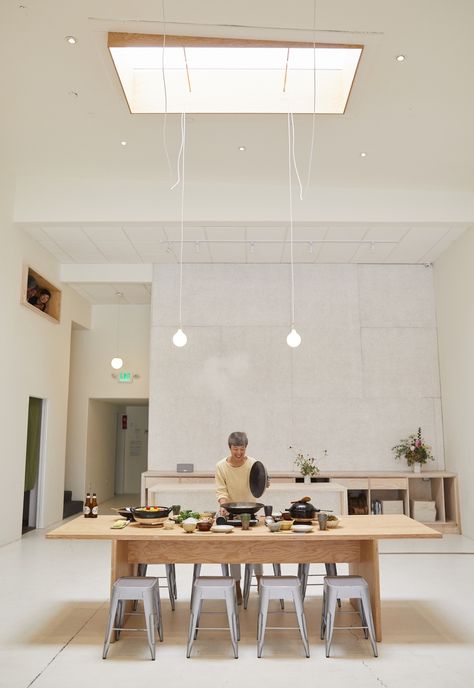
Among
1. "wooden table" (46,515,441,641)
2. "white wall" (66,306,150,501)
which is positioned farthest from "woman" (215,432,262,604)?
"white wall" (66,306,150,501)

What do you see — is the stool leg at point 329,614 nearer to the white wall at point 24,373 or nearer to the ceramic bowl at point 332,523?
the ceramic bowl at point 332,523

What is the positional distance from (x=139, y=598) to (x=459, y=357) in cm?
608

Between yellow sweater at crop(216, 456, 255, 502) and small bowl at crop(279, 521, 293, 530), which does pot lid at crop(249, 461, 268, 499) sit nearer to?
small bowl at crop(279, 521, 293, 530)

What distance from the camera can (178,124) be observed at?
586 cm

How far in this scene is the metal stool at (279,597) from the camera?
3752 millimetres

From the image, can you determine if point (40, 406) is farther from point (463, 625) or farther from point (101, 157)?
point (463, 625)

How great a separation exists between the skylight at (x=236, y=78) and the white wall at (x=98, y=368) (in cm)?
631

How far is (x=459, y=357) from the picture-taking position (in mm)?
8305

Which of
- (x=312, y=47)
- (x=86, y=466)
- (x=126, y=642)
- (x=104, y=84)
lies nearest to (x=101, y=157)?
(x=104, y=84)

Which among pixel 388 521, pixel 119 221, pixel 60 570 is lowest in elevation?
pixel 60 570

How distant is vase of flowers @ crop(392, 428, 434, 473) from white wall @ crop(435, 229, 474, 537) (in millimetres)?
376

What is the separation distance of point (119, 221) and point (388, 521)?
4.85m

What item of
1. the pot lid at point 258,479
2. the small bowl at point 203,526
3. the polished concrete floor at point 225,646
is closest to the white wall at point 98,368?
the polished concrete floor at point 225,646

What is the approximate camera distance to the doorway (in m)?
8.63
